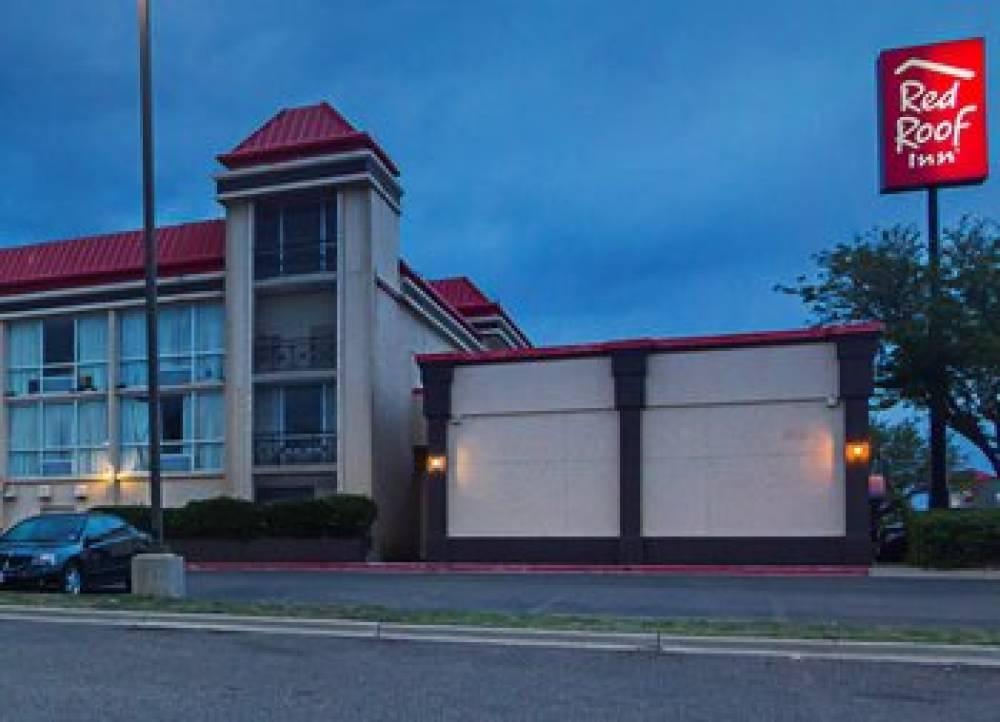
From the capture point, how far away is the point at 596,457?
26250 mm

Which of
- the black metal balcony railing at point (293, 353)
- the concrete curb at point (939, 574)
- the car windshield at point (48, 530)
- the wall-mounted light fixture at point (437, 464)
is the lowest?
the concrete curb at point (939, 574)

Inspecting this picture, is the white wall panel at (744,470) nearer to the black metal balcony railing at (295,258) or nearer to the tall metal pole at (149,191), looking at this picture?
the black metal balcony railing at (295,258)

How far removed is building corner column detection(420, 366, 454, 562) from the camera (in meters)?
27.0

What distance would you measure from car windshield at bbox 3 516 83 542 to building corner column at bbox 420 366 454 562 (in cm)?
1033

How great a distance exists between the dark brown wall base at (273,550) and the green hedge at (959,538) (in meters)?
13.1

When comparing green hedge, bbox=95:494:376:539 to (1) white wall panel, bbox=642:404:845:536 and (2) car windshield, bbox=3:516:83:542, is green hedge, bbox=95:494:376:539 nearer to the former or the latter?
Result: (1) white wall panel, bbox=642:404:845:536

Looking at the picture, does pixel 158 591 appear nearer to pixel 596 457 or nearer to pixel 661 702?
pixel 661 702

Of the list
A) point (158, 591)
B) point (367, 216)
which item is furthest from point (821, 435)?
point (158, 591)

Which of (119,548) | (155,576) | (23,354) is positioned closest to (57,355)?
(23,354)

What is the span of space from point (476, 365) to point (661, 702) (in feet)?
64.2

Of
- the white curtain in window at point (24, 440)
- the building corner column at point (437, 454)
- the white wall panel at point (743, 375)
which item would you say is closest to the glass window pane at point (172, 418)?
the white curtain in window at point (24, 440)

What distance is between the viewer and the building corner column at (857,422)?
2394 cm

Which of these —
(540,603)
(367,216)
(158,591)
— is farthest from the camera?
(367,216)

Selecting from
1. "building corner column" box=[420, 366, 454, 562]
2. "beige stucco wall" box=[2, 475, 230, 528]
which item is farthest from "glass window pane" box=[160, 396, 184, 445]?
"building corner column" box=[420, 366, 454, 562]
